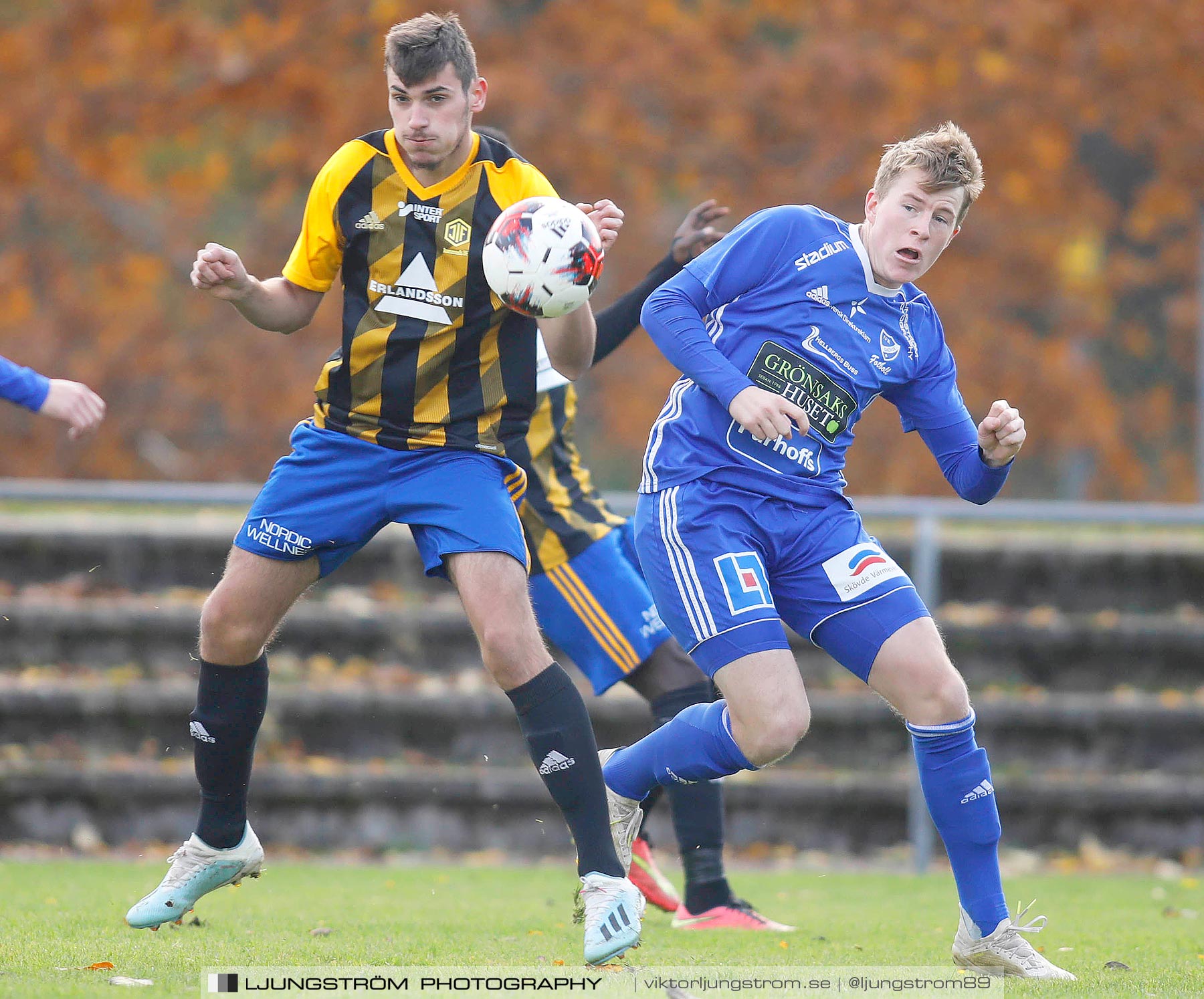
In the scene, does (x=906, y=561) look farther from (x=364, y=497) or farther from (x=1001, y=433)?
(x=364, y=497)

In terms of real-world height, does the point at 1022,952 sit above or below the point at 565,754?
below

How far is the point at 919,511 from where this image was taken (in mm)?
7367

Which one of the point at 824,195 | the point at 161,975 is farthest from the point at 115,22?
the point at 161,975

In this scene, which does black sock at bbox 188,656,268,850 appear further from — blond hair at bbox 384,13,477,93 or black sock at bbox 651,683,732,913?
blond hair at bbox 384,13,477,93

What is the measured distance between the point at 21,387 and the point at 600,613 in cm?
224

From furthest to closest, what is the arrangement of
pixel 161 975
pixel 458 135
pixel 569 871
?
pixel 569 871 < pixel 458 135 < pixel 161 975

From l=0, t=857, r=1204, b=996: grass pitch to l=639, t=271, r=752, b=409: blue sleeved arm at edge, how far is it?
5.14 feet

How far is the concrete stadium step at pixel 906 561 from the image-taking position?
7.87 meters

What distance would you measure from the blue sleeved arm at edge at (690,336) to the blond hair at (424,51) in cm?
80

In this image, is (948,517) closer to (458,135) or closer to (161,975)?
(458,135)

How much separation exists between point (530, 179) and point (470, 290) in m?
0.39

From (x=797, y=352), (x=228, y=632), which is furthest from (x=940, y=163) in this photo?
(x=228, y=632)

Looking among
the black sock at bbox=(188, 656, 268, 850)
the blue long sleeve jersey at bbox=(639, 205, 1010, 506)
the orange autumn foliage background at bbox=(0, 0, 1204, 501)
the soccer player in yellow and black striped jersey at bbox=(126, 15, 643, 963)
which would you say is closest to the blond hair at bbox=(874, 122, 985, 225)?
the blue long sleeve jersey at bbox=(639, 205, 1010, 506)

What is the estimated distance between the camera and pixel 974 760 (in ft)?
13.7
